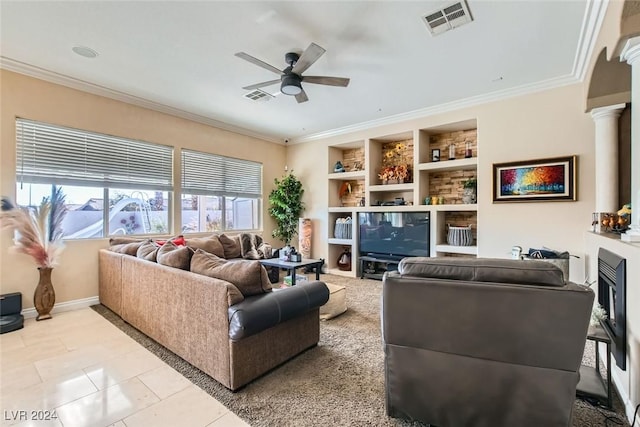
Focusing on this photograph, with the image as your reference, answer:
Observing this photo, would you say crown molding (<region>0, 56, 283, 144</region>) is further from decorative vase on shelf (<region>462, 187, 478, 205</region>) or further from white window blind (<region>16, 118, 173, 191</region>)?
decorative vase on shelf (<region>462, 187, 478, 205</region>)

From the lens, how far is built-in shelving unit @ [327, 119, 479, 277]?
192 inches

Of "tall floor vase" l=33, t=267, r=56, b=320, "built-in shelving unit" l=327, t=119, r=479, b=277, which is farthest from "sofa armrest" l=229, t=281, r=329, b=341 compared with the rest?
"built-in shelving unit" l=327, t=119, r=479, b=277

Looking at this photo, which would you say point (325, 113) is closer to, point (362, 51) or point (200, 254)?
point (362, 51)

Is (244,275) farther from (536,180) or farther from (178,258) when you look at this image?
(536,180)

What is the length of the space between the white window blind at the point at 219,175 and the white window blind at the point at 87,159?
1.11 feet

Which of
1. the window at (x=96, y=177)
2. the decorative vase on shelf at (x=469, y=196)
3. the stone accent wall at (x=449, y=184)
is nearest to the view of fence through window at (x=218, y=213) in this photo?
the window at (x=96, y=177)

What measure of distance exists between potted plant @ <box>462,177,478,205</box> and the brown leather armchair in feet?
11.6

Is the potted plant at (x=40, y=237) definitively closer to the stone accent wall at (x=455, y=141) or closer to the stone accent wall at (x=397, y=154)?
the stone accent wall at (x=397, y=154)

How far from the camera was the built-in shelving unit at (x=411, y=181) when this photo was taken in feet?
16.0

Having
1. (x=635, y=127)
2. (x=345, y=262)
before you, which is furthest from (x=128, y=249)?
(x=635, y=127)

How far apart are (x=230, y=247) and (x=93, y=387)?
3.00 m

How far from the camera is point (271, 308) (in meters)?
2.09

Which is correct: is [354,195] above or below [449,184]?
below

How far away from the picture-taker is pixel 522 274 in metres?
1.41
